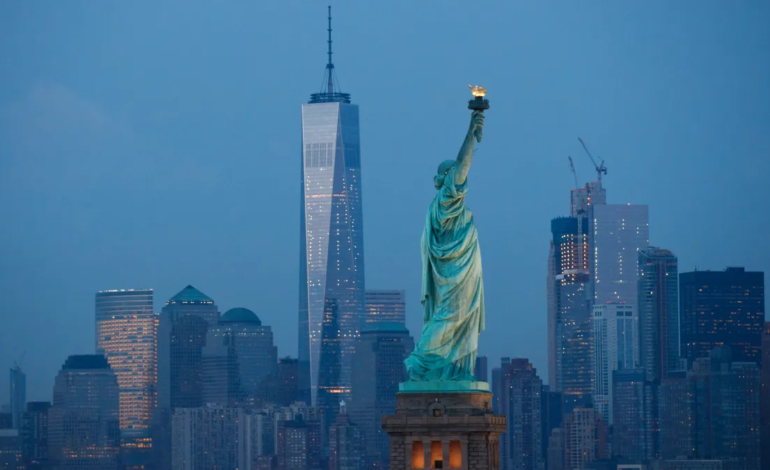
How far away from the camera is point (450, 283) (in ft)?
162

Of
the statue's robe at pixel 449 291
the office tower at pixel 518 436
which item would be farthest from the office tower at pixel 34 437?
the statue's robe at pixel 449 291

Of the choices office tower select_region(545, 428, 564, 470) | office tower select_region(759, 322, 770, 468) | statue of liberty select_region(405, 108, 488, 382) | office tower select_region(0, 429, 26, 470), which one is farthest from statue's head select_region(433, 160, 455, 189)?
office tower select_region(545, 428, 564, 470)

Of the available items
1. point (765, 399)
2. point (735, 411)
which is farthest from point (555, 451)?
point (765, 399)

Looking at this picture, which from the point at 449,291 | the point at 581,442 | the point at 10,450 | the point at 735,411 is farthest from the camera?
the point at 581,442

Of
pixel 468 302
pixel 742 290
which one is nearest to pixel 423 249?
pixel 468 302

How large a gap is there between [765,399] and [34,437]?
6771 centimetres

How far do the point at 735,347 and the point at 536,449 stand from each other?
21060 millimetres

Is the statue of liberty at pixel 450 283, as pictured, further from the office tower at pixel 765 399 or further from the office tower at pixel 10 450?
the office tower at pixel 10 450

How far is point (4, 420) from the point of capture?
7397 inches

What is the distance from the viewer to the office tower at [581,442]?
7328 inches

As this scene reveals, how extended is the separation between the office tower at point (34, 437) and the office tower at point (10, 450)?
531 mm

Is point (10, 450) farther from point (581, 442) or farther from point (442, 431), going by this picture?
point (442, 431)

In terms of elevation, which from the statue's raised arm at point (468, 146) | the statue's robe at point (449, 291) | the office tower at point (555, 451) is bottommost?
the office tower at point (555, 451)

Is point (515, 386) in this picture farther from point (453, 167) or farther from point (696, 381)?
point (453, 167)
